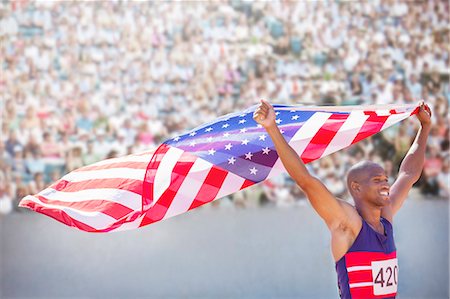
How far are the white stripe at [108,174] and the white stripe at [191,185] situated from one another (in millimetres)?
230

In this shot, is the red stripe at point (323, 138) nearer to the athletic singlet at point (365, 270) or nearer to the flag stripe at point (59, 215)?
the athletic singlet at point (365, 270)

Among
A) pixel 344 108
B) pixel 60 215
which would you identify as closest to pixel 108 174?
pixel 60 215

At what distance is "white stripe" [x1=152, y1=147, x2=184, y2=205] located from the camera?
4.70 meters

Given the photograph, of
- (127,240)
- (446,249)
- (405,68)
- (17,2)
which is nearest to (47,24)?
(17,2)

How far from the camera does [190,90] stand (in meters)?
10.3

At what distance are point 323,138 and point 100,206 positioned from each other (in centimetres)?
129

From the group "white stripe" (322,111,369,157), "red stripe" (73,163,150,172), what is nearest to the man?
"white stripe" (322,111,369,157)

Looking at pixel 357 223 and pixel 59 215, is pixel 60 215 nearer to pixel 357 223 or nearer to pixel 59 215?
pixel 59 215

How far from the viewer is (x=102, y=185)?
4754 millimetres

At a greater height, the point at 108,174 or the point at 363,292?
the point at 108,174

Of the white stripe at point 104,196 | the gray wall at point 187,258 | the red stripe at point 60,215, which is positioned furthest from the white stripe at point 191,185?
the gray wall at point 187,258

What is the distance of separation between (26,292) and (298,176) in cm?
674

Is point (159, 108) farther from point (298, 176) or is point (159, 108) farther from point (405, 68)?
point (298, 176)

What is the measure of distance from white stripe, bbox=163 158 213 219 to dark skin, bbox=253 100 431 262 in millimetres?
922
